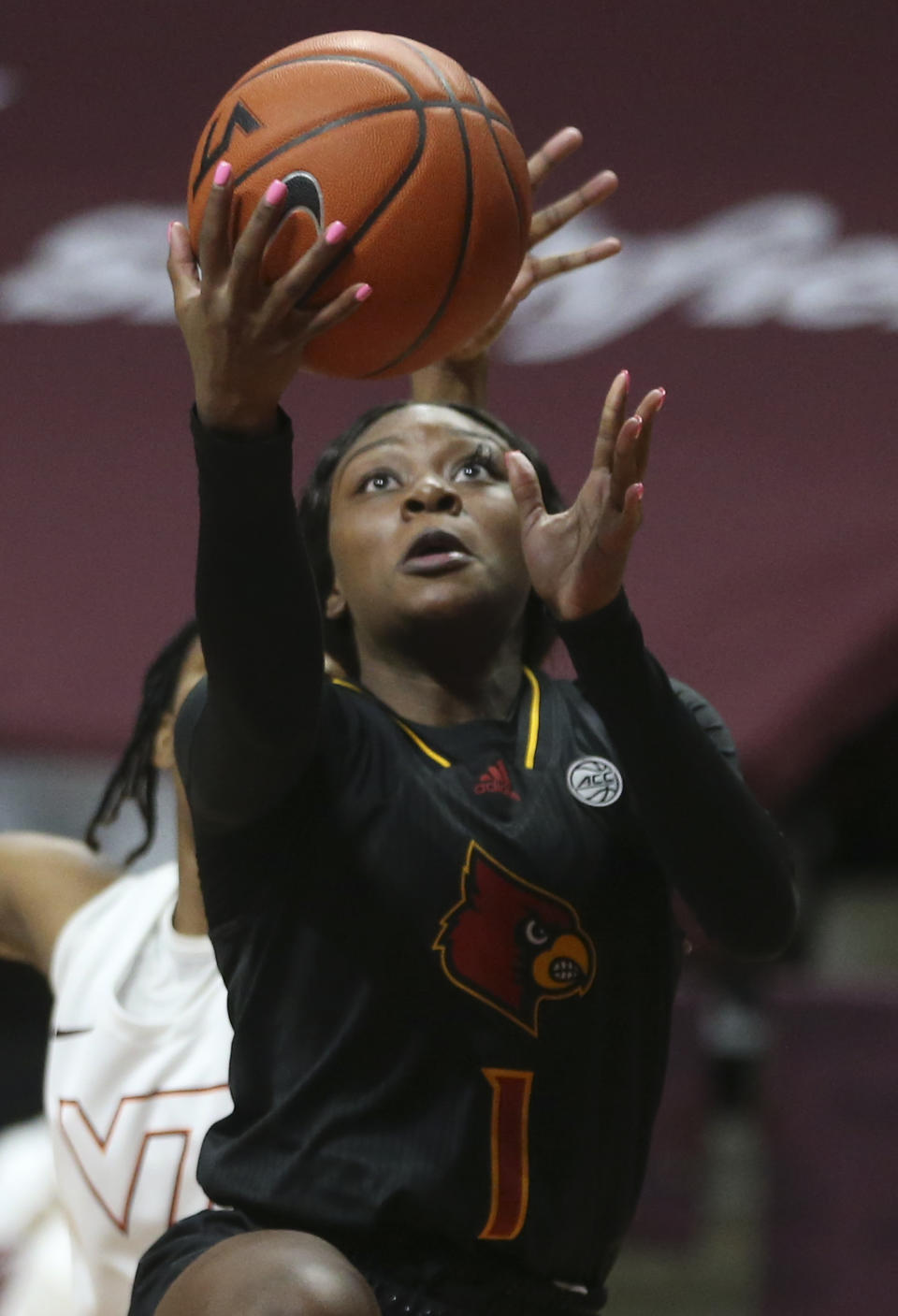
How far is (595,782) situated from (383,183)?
72 cm

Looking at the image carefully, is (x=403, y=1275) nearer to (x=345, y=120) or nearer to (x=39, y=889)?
(x=345, y=120)

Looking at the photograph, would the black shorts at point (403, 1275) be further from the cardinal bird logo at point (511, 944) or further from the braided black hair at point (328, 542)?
the braided black hair at point (328, 542)

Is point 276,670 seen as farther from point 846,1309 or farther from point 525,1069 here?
point 846,1309

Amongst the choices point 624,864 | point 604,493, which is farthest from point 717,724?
point 604,493

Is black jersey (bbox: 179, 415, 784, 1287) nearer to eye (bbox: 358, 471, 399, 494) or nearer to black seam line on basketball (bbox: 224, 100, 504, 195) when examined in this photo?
eye (bbox: 358, 471, 399, 494)

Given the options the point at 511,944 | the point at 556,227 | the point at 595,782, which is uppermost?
the point at 556,227

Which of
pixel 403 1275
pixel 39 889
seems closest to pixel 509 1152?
pixel 403 1275

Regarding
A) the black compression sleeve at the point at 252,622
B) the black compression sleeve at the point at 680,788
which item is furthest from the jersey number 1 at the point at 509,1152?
the black compression sleeve at the point at 252,622

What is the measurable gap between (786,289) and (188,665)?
103 inches

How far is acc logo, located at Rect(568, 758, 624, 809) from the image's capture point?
212cm

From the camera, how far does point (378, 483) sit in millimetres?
2273

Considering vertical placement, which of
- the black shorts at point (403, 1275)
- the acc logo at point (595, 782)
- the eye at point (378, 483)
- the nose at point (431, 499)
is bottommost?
the black shorts at point (403, 1275)

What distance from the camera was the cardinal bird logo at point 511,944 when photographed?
1.98m

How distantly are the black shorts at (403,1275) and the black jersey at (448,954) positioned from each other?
27mm
